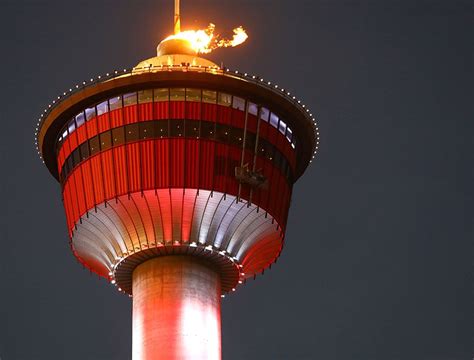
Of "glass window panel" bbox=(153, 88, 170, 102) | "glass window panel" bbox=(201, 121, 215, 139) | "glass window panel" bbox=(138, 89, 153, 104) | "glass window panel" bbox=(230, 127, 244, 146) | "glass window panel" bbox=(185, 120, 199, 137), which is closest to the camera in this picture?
"glass window panel" bbox=(185, 120, 199, 137)

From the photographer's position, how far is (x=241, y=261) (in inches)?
3698

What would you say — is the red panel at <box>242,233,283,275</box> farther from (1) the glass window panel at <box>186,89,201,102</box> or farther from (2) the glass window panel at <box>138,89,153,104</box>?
(2) the glass window panel at <box>138,89,153,104</box>

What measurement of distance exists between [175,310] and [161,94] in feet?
49.7

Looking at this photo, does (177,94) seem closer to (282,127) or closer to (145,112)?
(145,112)

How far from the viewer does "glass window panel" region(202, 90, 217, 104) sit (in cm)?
9194

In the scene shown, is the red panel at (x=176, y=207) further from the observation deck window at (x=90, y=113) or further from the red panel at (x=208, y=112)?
the observation deck window at (x=90, y=113)

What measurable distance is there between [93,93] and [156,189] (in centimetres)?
871

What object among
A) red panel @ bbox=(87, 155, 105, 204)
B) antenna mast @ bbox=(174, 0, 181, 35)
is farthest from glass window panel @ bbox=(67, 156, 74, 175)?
antenna mast @ bbox=(174, 0, 181, 35)

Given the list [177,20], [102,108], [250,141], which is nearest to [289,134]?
[250,141]

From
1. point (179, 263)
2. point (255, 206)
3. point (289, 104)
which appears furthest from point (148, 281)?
point (289, 104)

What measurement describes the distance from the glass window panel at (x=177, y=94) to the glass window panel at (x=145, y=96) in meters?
1.49

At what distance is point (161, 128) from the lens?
91.1 meters

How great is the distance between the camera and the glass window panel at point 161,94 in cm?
9162

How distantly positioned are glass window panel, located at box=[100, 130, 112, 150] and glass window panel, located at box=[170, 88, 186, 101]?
5.10 metres
